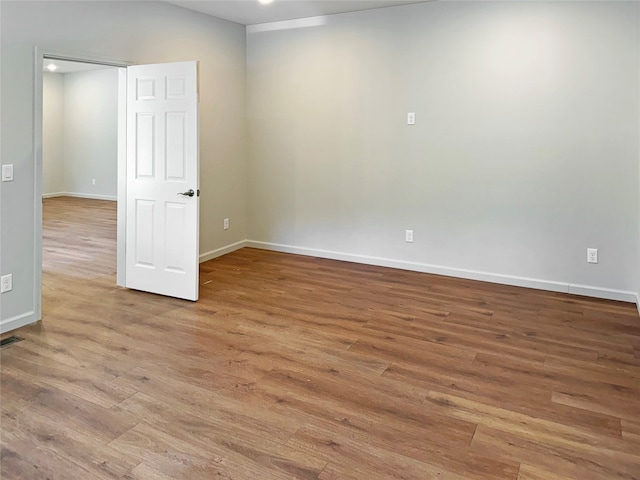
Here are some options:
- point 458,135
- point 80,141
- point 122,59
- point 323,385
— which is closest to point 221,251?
point 122,59

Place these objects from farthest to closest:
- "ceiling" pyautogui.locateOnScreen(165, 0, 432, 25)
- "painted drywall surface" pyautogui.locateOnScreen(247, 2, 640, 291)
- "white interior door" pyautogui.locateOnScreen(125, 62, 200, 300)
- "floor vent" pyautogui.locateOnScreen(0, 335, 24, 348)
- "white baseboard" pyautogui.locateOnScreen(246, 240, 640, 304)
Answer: "ceiling" pyautogui.locateOnScreen(165, 0, 432, 25)
"white baseboard" pyautogui.locateOnScreen(246, 240, 640, 304)
"painted drywall surface" pyautogui.locateOnScreen(247, 2, 640, 291)
"white interior door" pyautogui.locateOnScreen(125, 62, 200, 300)
"floor vent" pyautogui.locateOnScreen(0, 335, 24, 348)

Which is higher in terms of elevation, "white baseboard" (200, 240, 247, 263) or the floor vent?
"white baseboard" (200, 240, 247, 263)

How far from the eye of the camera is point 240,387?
107 inches

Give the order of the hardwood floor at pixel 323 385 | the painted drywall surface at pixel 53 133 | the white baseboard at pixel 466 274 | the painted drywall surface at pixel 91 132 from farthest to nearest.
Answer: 1. the painted drywall surface at pixel 53 133
2. the painted drywall surface at pixel 91 132
3. the white baseboard at pixel 466 274
4. the hardwood floor at pixel 323 385

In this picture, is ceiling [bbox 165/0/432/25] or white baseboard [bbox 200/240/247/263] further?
white baseboard [bbox 200/240/247/263]

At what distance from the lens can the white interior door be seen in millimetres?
4027

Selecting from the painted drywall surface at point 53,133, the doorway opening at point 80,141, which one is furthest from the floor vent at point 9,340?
the painted drywall surface at point 53,133

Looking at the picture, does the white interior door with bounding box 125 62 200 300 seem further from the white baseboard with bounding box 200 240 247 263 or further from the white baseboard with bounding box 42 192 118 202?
the white baseboard with bounding box 42 192 118 202

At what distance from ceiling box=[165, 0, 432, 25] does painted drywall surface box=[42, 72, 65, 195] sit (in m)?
7.34

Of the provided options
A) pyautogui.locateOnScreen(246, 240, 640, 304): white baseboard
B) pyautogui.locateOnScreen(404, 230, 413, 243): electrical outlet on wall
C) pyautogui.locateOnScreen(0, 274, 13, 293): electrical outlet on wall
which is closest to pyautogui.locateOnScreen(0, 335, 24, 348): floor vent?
pyautogui.locateOnScreen(0, 274, 13, 293): electrical outlet on wall

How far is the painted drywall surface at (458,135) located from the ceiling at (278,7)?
0.52ft

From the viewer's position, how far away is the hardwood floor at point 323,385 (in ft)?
6.91

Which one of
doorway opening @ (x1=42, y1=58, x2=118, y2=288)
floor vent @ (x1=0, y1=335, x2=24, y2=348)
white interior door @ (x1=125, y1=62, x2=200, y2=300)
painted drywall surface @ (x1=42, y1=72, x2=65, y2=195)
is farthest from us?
painted drywall surface @ (x1=42, y1=72, x2=65, y2=195)

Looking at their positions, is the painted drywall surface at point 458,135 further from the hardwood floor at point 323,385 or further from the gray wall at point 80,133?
the gray wall at point 80,133
